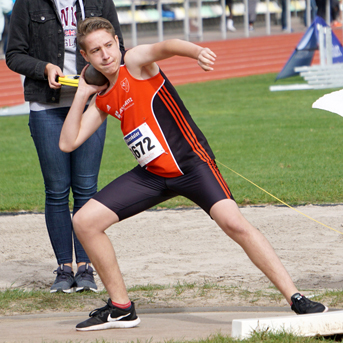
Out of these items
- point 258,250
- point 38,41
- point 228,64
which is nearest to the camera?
point 258,250

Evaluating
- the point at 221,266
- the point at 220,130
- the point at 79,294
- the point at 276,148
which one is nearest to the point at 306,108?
the point at 220,130

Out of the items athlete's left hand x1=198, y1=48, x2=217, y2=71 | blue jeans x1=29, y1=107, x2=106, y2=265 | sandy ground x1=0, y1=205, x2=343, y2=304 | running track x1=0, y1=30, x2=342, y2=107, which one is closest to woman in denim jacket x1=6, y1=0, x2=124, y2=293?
blue jeans x1=29, y1=107, x2=106, y2=265

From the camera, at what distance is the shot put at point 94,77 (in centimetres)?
375

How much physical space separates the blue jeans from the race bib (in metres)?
0.82

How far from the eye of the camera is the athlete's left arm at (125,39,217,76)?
3252mm

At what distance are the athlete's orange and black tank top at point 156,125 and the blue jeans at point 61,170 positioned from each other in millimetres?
813

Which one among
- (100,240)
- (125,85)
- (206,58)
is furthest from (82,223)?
(206,58)

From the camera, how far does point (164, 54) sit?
3.46 m

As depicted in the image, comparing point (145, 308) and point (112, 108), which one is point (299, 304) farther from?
point (112, 108)

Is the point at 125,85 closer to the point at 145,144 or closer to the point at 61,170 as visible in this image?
the point at 145,144

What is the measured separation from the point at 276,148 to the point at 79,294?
200 inches

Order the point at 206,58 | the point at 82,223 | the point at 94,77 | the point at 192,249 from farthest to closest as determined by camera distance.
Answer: the point at 192,249
the point at 94,77
the point at 82,223
the point at 206,58

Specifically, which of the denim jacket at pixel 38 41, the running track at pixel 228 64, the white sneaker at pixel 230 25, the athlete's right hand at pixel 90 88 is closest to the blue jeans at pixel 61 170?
the denim jacket at pixel 38 41

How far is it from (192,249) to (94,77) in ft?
6.97
